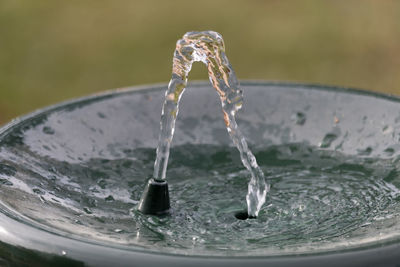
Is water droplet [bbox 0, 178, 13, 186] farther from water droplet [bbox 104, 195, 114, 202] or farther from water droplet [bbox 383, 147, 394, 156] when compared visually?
water droplet [bbox 383, 147, 394, 156]

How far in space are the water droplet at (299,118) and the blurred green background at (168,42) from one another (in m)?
2.54

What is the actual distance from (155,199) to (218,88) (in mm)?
315

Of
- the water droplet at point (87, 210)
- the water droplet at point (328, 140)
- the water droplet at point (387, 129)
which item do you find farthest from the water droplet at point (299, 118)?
the water droplet at point (87, 210)

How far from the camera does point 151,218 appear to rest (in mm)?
1461

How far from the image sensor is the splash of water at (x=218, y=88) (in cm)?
153

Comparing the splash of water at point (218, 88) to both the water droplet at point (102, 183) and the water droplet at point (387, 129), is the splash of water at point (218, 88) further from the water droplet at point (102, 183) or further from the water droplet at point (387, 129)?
the water droplet at point (387, 129)

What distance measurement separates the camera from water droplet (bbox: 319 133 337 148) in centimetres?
183

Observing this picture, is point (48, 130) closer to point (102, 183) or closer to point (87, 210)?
point (102, 183)

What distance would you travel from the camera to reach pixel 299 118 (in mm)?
1919

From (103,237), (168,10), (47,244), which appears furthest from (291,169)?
(168,10)

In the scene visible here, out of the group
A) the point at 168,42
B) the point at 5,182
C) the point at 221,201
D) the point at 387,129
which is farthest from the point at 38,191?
the point at 168,42

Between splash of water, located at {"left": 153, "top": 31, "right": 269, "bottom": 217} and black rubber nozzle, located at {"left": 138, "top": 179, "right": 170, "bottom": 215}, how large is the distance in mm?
31

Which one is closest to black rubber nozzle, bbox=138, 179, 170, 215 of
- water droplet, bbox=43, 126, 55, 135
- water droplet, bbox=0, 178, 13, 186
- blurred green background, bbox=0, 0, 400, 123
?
water droplet, bbox=0, 178, 13, 186

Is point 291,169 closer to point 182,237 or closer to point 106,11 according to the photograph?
point 182,237
